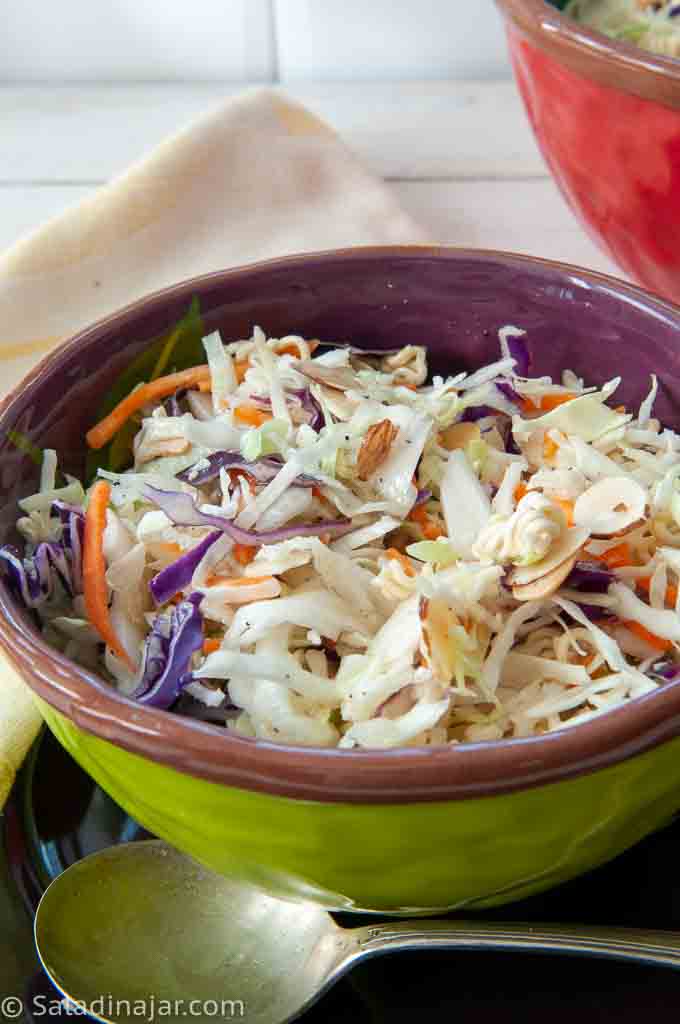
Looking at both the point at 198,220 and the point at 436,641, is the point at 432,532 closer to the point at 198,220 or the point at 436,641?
the point at 436,641

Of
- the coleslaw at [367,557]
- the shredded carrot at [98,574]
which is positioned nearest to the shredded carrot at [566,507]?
the coleslaw at [367,557]

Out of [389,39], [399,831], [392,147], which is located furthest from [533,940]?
[389,39]

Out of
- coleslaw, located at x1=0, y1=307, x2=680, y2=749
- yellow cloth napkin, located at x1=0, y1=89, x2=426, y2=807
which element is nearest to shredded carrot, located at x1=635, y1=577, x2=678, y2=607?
coleslaw, located at x1=0, y1=307, x2=680, y2=749

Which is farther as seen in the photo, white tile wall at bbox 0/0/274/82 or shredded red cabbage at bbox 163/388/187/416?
white tile wall at bbox 0/0/274/82

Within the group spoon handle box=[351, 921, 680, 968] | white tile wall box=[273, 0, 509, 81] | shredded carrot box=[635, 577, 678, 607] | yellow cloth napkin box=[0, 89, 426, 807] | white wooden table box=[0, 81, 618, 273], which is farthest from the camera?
white tile wall box=[273, 0, 509, 81]

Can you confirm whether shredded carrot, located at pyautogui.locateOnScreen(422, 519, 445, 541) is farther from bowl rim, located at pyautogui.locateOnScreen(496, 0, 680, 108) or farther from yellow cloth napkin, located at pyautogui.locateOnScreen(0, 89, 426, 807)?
yellow cloth napkin, located at pyautogui.locateOnScreen(0, 89, 426, 807)

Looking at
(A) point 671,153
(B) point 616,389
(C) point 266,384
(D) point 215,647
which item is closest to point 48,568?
(D) point 215,647

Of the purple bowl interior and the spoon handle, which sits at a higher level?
the purple bowl interior
